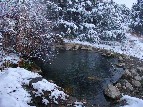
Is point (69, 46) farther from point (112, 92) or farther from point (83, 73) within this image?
point (112, 92)

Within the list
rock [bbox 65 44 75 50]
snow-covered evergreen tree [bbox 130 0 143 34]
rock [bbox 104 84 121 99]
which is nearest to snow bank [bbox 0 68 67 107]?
rock [bbox 104 84 121 99]

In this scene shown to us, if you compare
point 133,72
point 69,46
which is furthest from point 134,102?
point 69,46

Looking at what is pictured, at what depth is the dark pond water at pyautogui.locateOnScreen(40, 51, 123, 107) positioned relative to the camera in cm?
962

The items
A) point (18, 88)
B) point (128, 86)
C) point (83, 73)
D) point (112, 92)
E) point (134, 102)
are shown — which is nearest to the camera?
point (18, 88)

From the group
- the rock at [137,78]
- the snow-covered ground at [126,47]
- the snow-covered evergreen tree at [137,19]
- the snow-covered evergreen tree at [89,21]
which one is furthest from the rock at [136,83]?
the snow-covered evergreen tree at [137,19]

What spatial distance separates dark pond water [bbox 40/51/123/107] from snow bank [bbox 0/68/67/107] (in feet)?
4.88

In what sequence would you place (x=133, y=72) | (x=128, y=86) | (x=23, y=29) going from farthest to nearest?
(x=133, y=72) → (x=23, y=29) → (x=128, y=86)

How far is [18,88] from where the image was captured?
768cm

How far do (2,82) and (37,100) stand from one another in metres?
1.16

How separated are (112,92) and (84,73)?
228 centimetres

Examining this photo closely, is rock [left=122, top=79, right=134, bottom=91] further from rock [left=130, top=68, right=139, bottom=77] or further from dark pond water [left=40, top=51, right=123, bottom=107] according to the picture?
rock [left=130, top=68, right=139, bottom=77]

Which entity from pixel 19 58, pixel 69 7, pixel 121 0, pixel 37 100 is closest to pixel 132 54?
pixel 69 7

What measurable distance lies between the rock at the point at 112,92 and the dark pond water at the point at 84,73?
0.75 feet

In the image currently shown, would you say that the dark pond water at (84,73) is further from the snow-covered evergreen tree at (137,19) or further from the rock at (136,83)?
the snow-covered evergreen tree at (137,19)
